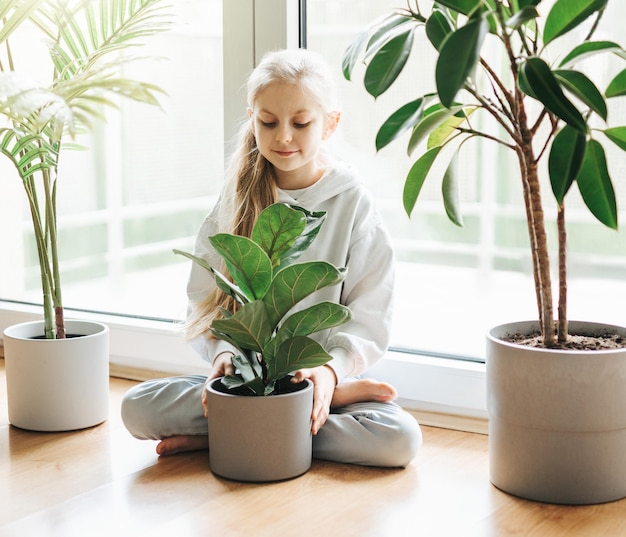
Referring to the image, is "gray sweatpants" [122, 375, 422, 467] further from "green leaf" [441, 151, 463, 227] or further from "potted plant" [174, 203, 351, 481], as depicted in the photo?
"green leaf" [441, 151, 463, 227]

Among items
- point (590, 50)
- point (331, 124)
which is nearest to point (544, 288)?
point (590, 50)

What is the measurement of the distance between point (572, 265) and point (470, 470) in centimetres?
48

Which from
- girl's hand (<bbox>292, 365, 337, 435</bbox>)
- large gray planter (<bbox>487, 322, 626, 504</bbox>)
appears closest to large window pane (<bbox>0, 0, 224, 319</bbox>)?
girl's hand (<bbox>292, 365, 337, 435</bbox>)

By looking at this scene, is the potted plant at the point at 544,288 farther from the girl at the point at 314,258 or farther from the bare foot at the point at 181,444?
the bare foot at the point at 181,444

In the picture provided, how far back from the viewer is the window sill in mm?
1996

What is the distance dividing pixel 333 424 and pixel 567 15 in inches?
34.2

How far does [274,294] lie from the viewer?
162 cm

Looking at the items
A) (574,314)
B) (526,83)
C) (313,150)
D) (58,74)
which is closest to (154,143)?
(58,74)

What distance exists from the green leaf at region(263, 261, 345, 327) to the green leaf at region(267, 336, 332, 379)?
5 centimetres

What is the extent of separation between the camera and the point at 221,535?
1476mm

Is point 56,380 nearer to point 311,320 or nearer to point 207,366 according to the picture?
point 207,366

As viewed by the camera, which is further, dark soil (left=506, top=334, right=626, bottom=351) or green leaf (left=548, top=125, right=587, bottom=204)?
dark soil (left=506, top=334, right=626, bottom=351)

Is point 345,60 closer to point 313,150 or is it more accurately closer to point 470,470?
point 313,150

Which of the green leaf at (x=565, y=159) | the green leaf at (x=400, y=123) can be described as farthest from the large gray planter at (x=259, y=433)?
the green leaf at (x=565, y=159)
